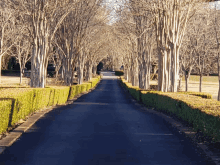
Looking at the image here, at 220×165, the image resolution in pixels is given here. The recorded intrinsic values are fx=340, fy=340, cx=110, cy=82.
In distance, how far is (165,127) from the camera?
11477 mm

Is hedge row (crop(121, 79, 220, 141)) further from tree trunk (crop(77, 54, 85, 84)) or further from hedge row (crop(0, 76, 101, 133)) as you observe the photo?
tree trunk (crop(77, 54, 85, 84))

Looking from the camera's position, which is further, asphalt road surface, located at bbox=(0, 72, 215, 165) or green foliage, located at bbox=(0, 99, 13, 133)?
green foliage, located at bbox=(0, 99, 13, 133)

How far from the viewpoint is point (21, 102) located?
456 inches

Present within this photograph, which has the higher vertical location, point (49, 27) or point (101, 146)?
point (49, 27)

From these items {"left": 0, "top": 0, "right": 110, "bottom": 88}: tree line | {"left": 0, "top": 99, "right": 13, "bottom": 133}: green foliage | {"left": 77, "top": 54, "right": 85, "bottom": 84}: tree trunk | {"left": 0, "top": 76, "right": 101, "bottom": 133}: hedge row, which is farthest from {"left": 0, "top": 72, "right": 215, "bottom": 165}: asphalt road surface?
{"left": 77, "top": 54, "right": 85, "bottom": 84}: tree trunk

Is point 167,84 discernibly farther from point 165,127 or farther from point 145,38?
point 145,38

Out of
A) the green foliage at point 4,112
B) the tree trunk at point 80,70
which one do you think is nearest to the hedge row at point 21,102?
the green foliage at point 4,112

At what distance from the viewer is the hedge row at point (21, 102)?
931cm

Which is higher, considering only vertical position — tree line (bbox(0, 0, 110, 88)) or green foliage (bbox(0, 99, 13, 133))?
tree line (bbox(0, 0, 110, 88))

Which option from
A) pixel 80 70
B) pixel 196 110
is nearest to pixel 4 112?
pixel 196 110

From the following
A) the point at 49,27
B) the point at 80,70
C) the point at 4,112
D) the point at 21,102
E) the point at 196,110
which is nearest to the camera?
the point at 4,112

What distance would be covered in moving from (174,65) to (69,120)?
357 inches

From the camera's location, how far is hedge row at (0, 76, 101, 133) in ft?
30.6

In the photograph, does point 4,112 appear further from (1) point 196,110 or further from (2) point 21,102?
(1) point 196,110
